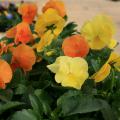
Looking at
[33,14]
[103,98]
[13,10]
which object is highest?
[33,14]

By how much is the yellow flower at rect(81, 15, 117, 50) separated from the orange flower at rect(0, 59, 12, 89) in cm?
29

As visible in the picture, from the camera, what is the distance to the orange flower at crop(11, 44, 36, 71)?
1.35m

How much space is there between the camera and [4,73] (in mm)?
1242

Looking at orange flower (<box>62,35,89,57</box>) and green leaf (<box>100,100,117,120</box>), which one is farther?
orange flower (<box>62,35,89,57</box>)

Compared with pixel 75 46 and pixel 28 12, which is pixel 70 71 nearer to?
pixel 75 46

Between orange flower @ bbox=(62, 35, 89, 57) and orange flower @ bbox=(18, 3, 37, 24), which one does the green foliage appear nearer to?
orange flower @ bbox=(62, 35, 89, 57)

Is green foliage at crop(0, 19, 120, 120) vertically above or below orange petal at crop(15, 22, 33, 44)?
below

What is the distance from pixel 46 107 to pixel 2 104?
111 millimetres

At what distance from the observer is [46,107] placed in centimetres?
123

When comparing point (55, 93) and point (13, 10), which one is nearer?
point (55, 93)

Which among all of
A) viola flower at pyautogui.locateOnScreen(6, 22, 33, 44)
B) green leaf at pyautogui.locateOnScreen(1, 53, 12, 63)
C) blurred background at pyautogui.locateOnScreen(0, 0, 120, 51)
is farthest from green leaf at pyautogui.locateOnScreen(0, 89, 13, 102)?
blurred background at pyautogui.locateOnScreen(0, 0, 120, 51)

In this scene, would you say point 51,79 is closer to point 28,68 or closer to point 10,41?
point 28,68

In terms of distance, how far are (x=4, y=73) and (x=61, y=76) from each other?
0.14m

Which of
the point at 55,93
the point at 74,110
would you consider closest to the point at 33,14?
the point at 55,93
